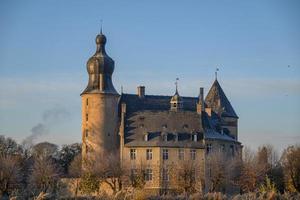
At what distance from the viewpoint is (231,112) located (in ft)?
335

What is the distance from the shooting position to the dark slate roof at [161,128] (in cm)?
9112

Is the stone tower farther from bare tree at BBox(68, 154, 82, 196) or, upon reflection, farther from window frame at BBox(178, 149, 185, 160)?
window frame at BBox(178, 149, 185, 160)

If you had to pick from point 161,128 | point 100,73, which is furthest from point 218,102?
point 100,73

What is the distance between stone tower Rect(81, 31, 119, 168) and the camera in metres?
92.6

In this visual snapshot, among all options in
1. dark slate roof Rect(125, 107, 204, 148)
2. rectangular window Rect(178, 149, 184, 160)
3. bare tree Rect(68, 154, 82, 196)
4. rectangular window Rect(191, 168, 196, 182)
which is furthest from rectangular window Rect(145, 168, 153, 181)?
bare tree Rect(68, 154, 82, 196)

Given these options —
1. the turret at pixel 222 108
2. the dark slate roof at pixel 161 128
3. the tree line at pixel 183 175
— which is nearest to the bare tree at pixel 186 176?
the tree line at pixel 183 175

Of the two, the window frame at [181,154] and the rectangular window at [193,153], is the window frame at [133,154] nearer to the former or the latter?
the window frame at [181,154]

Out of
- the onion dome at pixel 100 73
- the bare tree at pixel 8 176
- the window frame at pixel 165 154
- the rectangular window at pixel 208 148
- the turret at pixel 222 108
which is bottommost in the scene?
the bare tree at pixel 8 176

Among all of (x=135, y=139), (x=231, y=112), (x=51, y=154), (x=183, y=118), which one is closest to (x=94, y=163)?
(x=135, y=139)

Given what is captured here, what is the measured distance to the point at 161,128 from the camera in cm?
9200

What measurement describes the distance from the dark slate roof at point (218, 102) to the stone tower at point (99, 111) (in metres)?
14.1

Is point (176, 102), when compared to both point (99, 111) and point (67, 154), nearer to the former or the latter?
point (99, 111)

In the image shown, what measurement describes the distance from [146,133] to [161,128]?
195 cm

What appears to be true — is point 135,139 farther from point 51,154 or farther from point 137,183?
point 51,154
